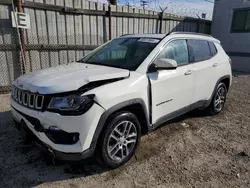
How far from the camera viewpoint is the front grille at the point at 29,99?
2432 mm

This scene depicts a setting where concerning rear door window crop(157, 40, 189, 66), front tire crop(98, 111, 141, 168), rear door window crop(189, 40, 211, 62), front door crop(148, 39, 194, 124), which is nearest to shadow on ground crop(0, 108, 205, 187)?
front tire crop(98, 111, 141, 168)

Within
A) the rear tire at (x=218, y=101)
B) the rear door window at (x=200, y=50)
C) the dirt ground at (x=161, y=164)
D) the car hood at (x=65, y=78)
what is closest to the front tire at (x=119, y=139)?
the dirt ground at (x=161, y=164)

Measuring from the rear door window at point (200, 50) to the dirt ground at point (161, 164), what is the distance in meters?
1.34

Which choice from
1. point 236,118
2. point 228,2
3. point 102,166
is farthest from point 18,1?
point 228,2

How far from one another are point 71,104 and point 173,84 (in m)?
1.71

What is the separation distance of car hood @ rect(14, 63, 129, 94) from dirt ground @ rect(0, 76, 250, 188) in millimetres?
1084

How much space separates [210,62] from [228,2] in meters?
9.14

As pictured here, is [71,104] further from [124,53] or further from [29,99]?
[124,53]

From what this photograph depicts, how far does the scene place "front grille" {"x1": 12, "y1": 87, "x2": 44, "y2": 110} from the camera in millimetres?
2432

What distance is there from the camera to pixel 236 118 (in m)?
4.68

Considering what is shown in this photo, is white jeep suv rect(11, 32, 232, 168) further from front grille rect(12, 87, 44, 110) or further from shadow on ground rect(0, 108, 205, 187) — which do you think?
shadow on ground rect(0, 108, 205, 187)

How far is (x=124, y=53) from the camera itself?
11.7ft

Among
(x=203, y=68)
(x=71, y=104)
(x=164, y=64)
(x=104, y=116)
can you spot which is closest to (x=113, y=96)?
(x=104, y=116)

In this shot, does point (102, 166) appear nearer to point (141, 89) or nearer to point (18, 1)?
point (141, 89)
